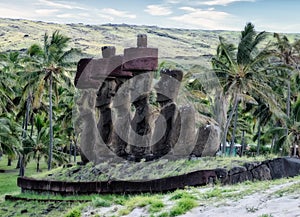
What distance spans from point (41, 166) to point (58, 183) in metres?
30.0

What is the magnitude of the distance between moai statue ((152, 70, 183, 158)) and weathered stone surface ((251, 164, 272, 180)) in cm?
311

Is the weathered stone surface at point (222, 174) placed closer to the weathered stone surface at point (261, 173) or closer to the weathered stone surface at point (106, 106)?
the weathered stone surface at point (261, 173)

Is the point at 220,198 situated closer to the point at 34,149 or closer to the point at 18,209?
the point at 18,209

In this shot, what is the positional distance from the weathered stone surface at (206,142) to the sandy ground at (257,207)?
4.93 m

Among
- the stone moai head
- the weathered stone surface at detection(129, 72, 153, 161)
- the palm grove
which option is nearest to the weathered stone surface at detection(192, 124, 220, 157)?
the stone moai head

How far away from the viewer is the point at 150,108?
623 inches

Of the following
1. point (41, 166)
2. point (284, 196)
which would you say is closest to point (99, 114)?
point (284, 196)

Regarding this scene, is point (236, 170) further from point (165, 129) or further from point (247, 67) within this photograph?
point (247, 67)

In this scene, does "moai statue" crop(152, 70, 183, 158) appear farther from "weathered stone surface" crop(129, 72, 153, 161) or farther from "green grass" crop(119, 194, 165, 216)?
"green grass" crop(119, 194, 165, 216)

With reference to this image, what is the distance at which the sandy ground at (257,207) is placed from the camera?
7719 millimetres

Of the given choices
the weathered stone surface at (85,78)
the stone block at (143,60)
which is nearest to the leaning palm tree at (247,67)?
the weathered stone surface at (85,78)

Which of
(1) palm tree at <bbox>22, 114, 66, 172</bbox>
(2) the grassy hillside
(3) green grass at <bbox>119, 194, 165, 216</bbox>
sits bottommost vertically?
(1) palm tree at <bbox>22, 114, 66, 172</bbox>

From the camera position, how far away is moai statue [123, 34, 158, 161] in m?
15.5

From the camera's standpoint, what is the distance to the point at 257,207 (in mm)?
8219
